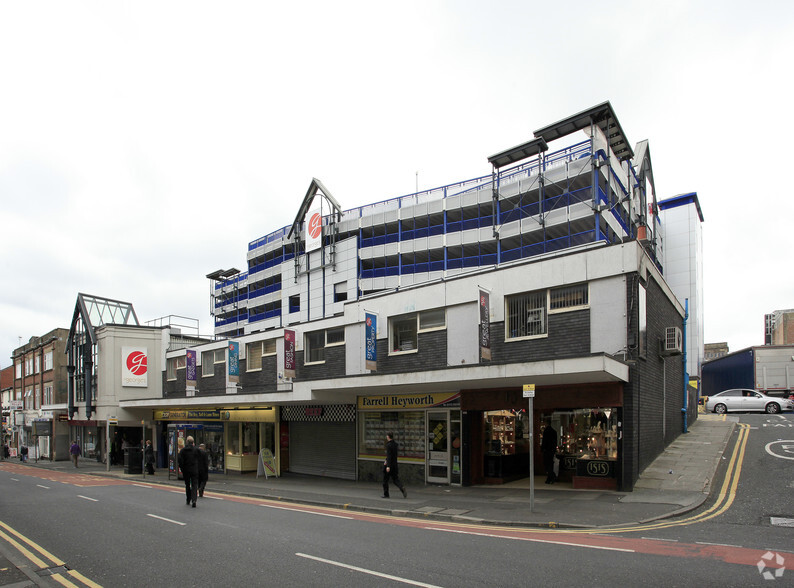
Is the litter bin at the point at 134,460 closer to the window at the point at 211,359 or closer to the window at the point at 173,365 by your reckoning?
the window at the point at 211,359

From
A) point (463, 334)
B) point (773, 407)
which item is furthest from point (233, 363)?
point (773, 407)

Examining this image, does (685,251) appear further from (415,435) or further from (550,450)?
(550,450)

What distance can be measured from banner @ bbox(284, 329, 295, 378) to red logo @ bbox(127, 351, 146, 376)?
60.6ft

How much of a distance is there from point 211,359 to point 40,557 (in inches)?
842

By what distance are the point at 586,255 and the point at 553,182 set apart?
88.2ft

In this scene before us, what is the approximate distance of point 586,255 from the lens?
15.0m

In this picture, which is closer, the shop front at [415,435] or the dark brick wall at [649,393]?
the dark brick wall at [649,393]

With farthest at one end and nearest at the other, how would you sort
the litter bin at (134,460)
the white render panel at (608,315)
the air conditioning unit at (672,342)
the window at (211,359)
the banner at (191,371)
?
the banner at (191,371) < the window at (211,359) < the litter bin at (134,460) < the air conditioning unit at (672,342) < the white render panel at (608,315)

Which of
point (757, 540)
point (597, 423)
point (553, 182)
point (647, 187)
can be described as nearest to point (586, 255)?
point (597, 423)

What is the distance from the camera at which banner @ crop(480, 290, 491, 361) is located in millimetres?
15836

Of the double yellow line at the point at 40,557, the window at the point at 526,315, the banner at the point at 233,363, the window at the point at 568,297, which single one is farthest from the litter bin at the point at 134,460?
the window at the point at 568,297

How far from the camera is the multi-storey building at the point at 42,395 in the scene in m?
46.2

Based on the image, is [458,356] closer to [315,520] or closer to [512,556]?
[315,520]

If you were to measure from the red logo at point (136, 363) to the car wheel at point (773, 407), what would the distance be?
37010 mm
